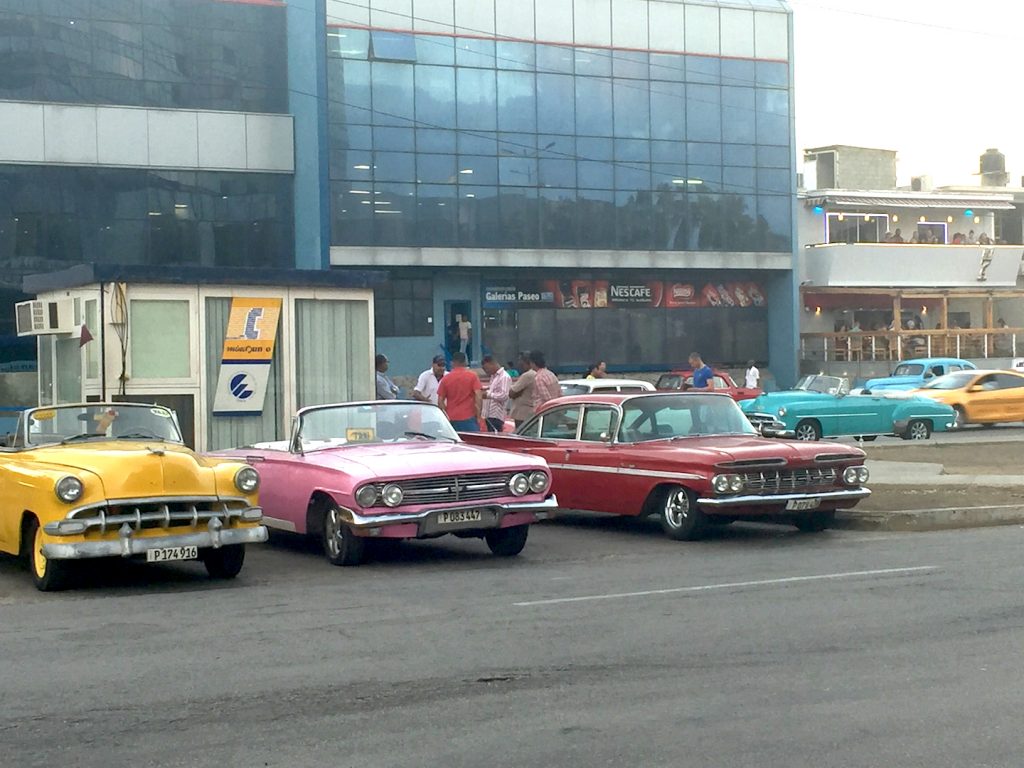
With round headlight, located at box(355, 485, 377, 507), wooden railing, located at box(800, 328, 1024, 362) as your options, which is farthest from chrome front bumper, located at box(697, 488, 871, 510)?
wooden railing, located at box(800, 328, 1024, 362)

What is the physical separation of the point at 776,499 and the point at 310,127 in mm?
35246

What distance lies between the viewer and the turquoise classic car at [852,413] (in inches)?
1142

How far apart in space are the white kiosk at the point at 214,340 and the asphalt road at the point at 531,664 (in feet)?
18.4

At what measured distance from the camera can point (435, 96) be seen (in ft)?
154

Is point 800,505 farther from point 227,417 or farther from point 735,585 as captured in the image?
point 227,417

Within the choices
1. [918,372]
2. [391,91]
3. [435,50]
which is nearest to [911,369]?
[918,372]

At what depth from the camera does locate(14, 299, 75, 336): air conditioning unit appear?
18.6 m

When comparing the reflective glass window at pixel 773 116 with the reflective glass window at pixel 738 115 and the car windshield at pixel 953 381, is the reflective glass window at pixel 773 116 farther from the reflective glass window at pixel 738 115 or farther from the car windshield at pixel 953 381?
the car windshield at pixel 953 381

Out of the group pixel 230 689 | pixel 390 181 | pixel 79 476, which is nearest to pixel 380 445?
pixel 79 476

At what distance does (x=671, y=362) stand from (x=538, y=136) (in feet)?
34.3

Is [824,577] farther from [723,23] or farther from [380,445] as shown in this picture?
[723,23]

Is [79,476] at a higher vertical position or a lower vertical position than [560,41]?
lower

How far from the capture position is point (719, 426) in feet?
48.5

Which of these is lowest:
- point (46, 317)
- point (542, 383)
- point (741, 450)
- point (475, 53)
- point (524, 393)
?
point (741, 450)
